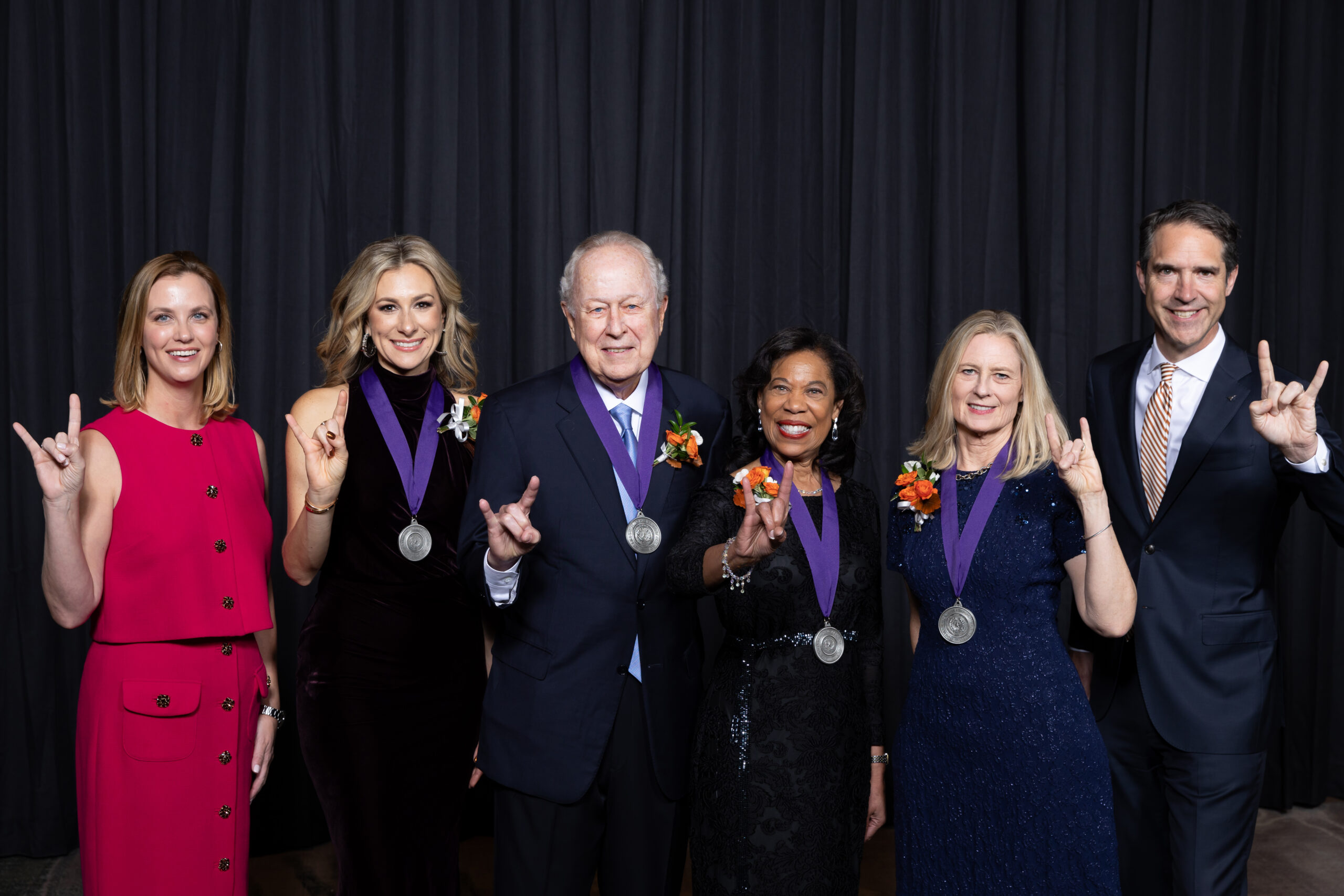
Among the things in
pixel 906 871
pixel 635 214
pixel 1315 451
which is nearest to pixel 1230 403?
pixel 1315 451

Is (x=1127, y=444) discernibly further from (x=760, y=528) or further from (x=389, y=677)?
(x=389, y=677)

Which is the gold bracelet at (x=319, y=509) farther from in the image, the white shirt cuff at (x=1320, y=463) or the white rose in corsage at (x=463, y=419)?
the white shirt cuff at (x=1320, y=463)

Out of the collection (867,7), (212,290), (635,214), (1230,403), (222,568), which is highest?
(867,7)

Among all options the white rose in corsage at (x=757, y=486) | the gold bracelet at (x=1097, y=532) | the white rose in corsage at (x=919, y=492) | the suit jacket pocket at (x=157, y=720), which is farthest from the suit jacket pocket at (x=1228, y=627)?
the suit jacket pocket at (x=157, y=720)

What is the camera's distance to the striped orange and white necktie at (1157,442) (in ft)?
8.75

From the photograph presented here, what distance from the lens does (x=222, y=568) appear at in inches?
95.2

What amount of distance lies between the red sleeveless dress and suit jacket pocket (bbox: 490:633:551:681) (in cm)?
61

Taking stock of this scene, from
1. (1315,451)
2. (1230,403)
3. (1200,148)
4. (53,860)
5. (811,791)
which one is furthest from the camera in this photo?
(1200,148)

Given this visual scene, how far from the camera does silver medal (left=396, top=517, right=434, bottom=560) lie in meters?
2.50

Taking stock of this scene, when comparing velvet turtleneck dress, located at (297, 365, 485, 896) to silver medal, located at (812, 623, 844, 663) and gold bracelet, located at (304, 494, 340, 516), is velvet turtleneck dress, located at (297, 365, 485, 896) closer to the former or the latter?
gold bracelet, located at (304, 494, 340, 516)

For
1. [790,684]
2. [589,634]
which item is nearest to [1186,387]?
[790,684]

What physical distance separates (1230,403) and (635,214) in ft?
8.05

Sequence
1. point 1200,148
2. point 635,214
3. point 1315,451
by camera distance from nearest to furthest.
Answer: point 1315,451
point 635,214
point 1200,148

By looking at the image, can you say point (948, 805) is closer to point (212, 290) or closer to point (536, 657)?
point (536, 657)
